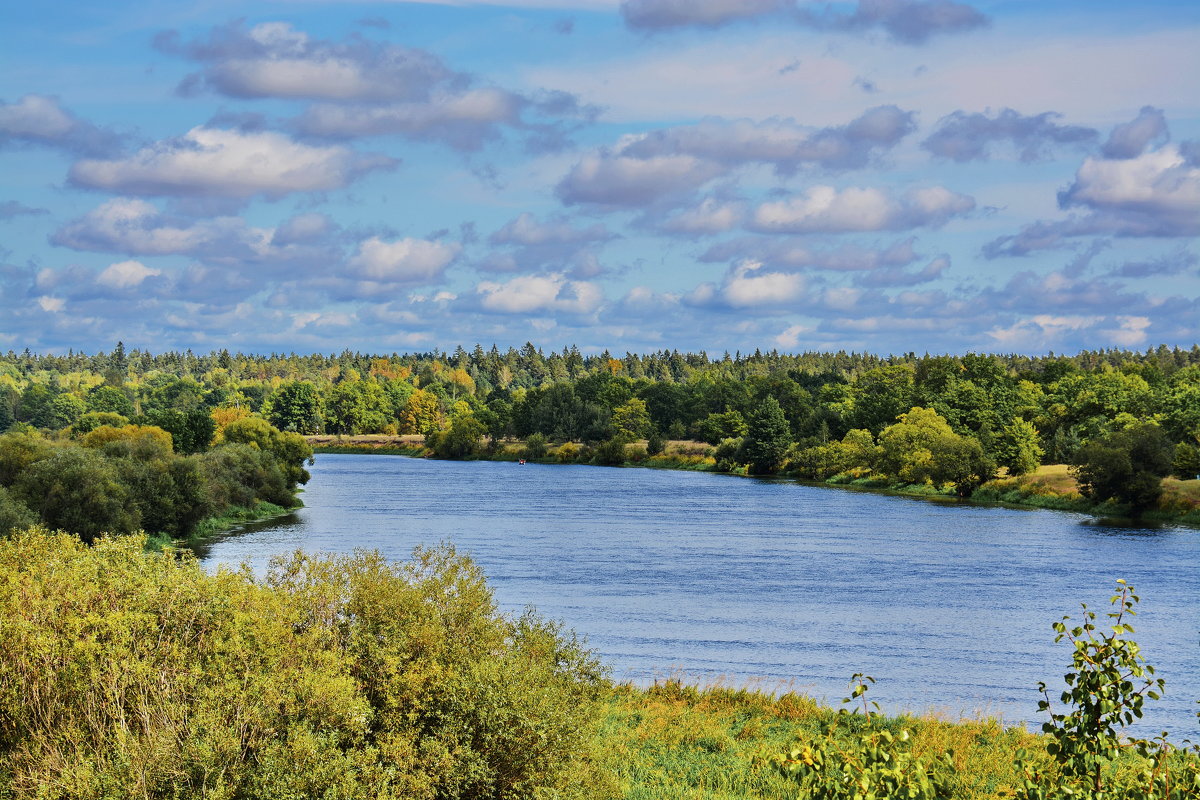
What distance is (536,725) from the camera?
13688 millimetres

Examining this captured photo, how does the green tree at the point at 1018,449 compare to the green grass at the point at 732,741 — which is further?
the green tree at the point at 1018,449

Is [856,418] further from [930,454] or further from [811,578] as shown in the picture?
[811,578]

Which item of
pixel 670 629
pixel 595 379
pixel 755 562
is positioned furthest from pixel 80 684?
pixel 595 379

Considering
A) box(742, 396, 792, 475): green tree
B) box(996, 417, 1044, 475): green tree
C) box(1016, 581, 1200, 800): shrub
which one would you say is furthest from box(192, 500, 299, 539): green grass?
box(996, 417, 1044, 475): green tree

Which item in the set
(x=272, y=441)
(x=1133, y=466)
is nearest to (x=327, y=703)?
(x=1133, y=466)

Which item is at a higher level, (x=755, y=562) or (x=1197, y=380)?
(x=1197, y=380)

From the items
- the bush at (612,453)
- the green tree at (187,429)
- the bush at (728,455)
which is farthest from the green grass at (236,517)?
the bush at (612,453)

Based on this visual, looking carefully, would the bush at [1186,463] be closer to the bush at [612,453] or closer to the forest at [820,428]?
the forest at [820,428]

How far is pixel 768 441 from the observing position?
12825 cm

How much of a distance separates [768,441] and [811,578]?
7778cm

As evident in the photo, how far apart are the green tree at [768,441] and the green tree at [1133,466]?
4759 centimetres

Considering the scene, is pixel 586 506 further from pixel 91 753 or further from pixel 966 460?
pixel 91 753

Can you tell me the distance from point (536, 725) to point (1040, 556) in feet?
169

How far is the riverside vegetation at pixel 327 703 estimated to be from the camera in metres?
10.4
